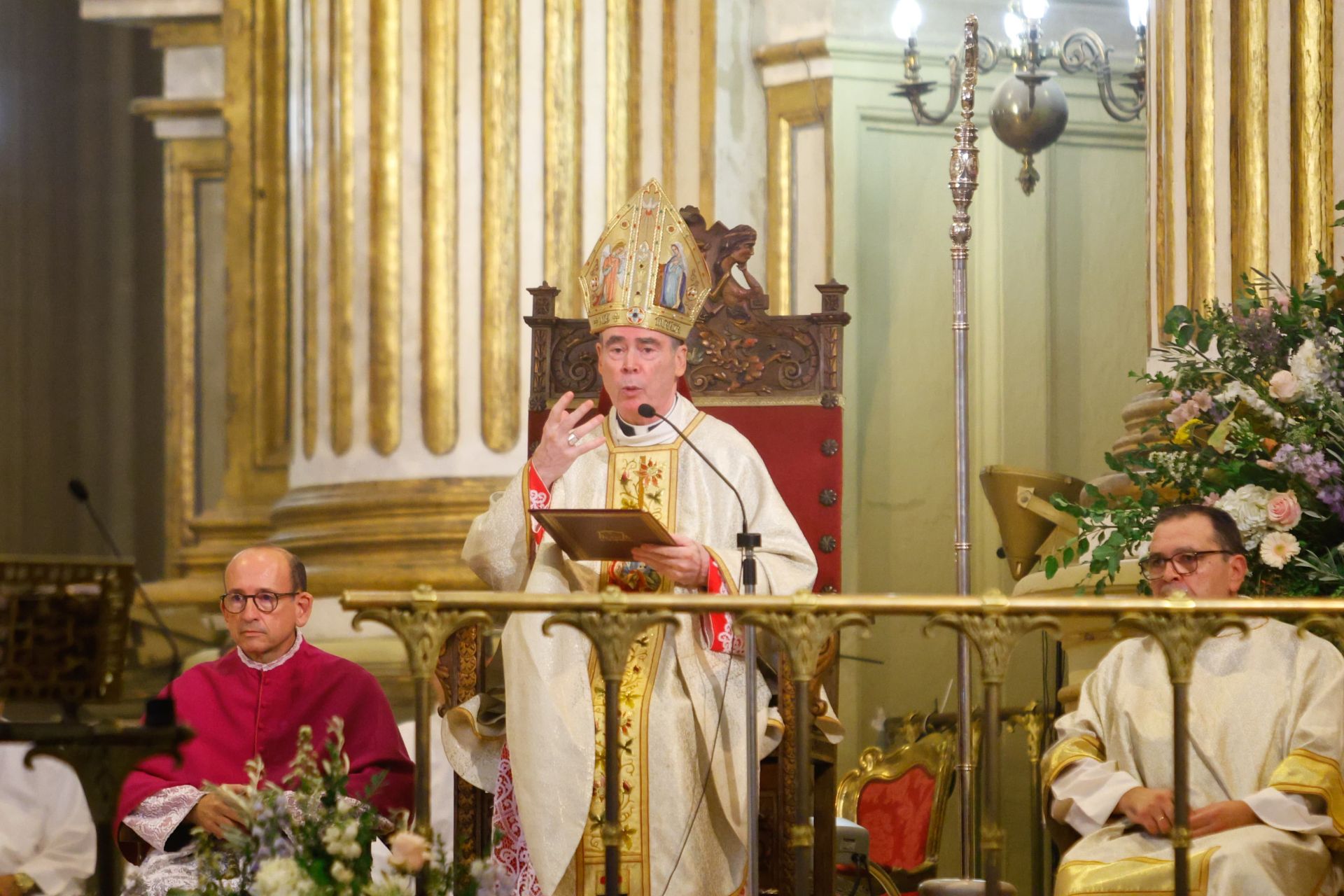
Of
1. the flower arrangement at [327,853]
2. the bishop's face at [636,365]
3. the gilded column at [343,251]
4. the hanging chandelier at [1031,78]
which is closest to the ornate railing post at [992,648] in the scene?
the flower arrangement at [327,853]

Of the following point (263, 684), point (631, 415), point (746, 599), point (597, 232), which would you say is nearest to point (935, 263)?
point (597, 232)

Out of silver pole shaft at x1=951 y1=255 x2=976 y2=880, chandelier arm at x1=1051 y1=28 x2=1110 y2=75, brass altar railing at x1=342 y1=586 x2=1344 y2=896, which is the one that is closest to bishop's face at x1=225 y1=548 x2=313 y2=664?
brass altar railing at x1=342 y1=586 x2=1344 y2=896

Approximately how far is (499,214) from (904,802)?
2.60 meters

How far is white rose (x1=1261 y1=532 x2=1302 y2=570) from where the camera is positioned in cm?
A: 421

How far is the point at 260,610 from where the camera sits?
14.8 feet

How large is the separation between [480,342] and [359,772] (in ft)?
9.76

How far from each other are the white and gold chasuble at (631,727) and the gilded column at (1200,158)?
5.35 feet

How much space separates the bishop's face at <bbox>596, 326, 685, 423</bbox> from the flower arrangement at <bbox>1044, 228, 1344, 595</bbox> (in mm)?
1054

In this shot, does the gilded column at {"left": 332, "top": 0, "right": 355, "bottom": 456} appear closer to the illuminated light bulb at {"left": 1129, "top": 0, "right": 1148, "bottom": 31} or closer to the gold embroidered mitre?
the gold embroidered mitre

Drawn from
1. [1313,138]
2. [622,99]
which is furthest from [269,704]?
[622,99]

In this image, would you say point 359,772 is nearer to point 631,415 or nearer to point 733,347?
point 631,415

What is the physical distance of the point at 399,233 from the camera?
7094mm

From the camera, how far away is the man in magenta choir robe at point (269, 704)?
4.35 meters

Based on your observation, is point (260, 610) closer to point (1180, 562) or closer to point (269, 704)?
point (269, 704)
